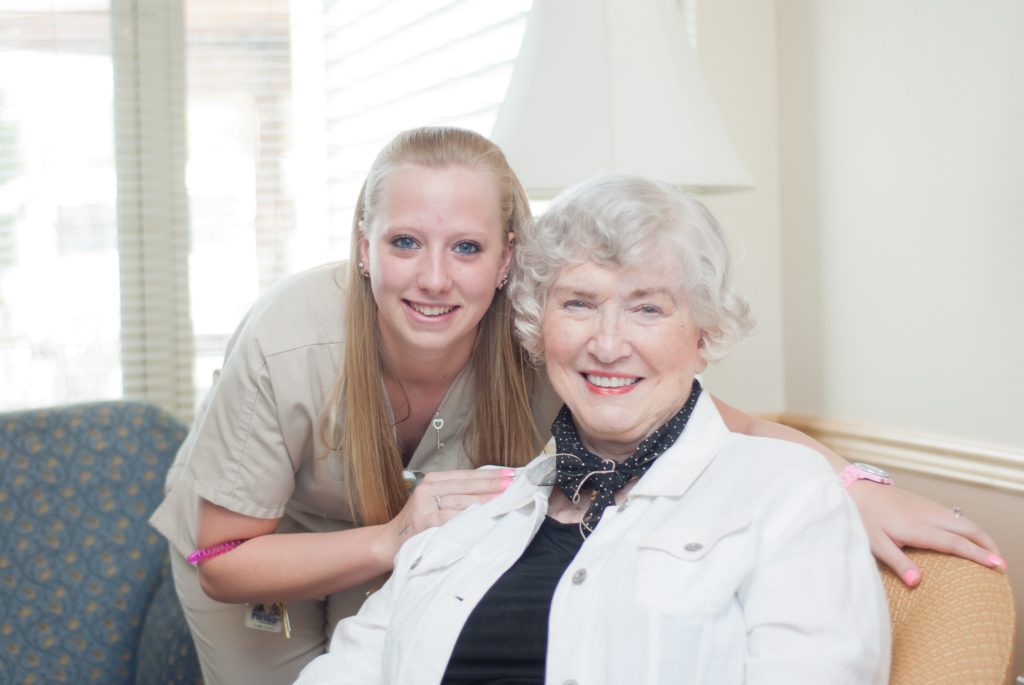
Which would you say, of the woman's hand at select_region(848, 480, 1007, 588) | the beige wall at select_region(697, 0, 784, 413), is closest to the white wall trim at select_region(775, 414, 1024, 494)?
the beige wall at select_region(697, 0, 784, 413)

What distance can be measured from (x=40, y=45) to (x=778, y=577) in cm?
247

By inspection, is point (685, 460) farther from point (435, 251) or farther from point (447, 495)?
point (435, 251)

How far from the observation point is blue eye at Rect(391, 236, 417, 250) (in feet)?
5.45

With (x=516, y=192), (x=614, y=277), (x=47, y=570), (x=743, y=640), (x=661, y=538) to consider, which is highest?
(x=516, y=192)

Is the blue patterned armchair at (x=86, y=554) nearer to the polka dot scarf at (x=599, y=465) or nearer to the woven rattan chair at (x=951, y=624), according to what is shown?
the polka dot scarf at (x=599, y=465)

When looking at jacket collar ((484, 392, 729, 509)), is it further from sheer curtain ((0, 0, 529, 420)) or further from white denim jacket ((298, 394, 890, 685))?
sheer curtain ((0, 0, 529, 420))

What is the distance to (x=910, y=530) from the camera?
1.40 meters

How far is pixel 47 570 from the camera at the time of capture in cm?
235

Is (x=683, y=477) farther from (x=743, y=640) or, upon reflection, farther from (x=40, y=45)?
(x=40, y=45)

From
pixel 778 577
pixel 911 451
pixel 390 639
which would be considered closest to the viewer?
pixel 778 577

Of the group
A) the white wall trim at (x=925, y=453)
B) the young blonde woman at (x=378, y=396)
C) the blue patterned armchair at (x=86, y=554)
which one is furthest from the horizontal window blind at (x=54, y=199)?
the white wall trim at (x=925, y=453)

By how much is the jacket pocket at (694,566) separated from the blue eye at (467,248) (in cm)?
57

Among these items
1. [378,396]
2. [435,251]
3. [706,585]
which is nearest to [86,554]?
[378,396]

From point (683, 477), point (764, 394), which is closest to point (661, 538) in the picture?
point (683, 477)
